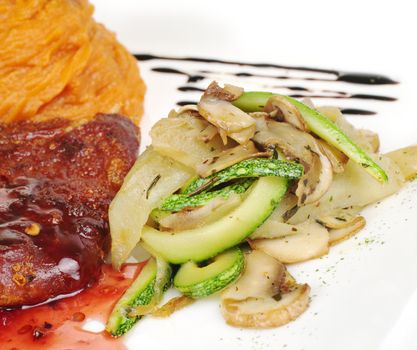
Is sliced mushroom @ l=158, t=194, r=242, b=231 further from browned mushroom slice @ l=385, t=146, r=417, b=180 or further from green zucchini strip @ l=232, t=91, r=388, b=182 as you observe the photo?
browned mushroom slice @ l=385, t=146, r=417, b=180

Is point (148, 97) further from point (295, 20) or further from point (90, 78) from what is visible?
point (295, 20)

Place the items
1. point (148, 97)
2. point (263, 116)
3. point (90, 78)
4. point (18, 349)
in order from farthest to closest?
point (148, 97)
point (90, 78)
point (263, 116)
point (18, 349)

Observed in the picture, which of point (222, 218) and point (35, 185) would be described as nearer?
point (222, 218)

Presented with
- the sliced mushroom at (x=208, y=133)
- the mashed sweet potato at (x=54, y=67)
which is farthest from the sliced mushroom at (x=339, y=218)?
the mashed sweet potato at (x=54, y=67)

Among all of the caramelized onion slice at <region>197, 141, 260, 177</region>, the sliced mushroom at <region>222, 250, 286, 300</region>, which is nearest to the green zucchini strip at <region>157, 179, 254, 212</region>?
the caramelized onion slice at <region>197, 141, 260, 177</region>

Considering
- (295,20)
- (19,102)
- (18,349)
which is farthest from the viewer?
(295,20)

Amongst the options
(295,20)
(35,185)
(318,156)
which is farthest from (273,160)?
(295,20)

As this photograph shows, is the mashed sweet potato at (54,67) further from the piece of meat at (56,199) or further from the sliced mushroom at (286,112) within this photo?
the sliced mushroom at (286,112)
